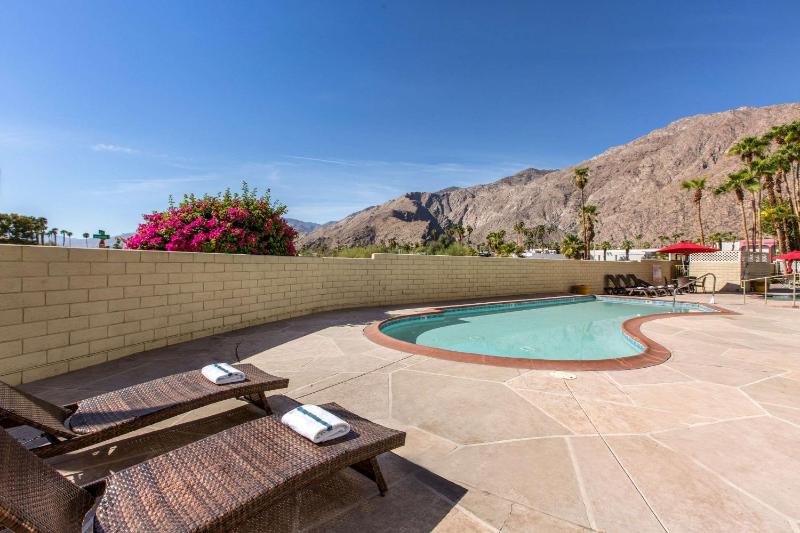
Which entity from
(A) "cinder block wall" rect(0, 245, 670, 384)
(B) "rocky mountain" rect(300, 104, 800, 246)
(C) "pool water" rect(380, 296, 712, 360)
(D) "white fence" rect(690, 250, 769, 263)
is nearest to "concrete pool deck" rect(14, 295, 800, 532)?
(A) "cinder block wall" rect(0, 245, 670, 384)

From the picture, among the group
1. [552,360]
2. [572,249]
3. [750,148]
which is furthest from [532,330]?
[572,249]

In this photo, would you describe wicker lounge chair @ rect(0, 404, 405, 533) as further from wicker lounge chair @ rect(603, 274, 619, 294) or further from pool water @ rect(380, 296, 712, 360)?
wicker lounge chair @ rect(603, 274, 619, 294)

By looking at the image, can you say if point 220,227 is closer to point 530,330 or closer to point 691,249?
point 530,330

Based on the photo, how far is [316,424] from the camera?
212 centimetres

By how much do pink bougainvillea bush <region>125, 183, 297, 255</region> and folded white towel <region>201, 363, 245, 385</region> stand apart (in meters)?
5.56

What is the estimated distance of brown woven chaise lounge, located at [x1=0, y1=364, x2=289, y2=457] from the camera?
2.11m

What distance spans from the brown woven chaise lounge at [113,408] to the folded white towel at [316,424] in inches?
34.4

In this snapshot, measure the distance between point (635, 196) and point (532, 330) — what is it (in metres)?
109

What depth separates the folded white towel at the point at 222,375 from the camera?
3031 mm

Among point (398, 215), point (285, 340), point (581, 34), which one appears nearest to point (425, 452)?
point (285, 340)

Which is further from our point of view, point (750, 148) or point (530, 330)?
Result: point (750, 148)

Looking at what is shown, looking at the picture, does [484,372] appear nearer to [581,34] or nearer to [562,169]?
[581,34]

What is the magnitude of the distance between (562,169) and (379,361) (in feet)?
488

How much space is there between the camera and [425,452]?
2.63 metres
